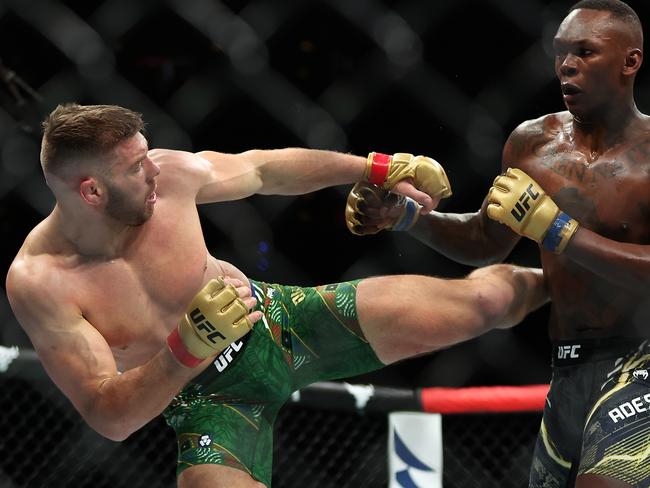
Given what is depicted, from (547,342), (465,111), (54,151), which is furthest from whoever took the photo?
(547,342)

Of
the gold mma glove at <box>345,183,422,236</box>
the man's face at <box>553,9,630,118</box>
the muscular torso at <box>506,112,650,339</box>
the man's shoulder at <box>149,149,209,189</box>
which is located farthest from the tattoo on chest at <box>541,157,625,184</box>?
the man's shoulder at <box>149,149,209,189</box>

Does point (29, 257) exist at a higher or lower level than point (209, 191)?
lower

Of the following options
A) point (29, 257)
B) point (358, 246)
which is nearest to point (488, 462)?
point (358, 246)

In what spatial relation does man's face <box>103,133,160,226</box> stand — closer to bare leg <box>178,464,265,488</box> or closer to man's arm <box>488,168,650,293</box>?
bare leg <box>178,464,265,488</box>

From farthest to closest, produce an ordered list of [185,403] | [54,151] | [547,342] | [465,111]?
[547,342] → [465,111] → [185,403] → [54,151]

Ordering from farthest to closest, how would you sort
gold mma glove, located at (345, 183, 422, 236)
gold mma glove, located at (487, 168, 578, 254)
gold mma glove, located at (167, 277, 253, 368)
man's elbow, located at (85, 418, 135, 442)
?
gold mma glove, located at (345, 183, 422, 236)
gold mma glove, located at (487, 168, 578, 254)
man's elbow, located at (85, 418, 135, 442)
gold mma glove, located at (167, 277, 253, 368)

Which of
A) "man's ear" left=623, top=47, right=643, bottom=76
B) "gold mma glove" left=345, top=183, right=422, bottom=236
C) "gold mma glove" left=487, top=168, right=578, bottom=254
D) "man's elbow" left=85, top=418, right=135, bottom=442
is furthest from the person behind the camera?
"gold mma glove" left=345, top=183, right=422, bottom=236

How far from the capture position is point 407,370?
13.1ft

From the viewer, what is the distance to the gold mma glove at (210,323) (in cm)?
196

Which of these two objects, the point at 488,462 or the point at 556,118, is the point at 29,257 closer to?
the point at 556,118

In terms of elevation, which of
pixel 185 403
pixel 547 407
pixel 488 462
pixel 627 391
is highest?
pixel 627 391

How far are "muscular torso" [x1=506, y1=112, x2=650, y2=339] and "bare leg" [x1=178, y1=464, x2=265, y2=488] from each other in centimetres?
76

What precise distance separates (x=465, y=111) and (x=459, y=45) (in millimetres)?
296

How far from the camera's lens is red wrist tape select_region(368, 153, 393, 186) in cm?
249
